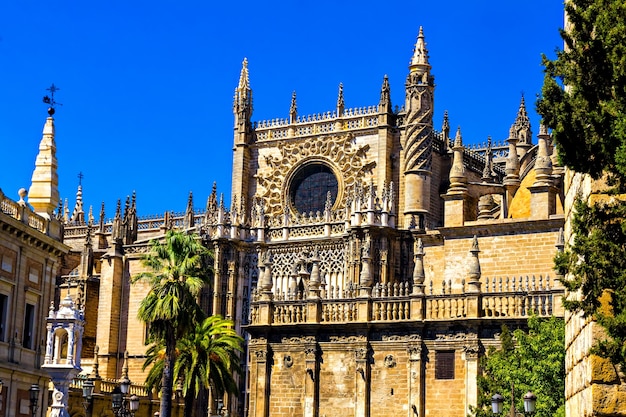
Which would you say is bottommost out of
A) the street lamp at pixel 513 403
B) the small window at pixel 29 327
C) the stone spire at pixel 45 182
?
the street lamp at pixel 513 403

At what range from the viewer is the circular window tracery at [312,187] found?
53906 mm

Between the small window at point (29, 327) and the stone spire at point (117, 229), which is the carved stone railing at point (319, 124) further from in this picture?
the small window at point (29, 327)

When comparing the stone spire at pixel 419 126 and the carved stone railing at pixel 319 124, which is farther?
the carved stone railing at pixel 319 124

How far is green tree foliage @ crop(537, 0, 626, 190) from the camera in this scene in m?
13.5

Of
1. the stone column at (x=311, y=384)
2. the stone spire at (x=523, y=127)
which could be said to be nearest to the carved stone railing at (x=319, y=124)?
the stone spire at (x=523, y=127)

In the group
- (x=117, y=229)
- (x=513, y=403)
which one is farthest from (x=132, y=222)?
(x=513, y=403)

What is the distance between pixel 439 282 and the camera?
139 ft

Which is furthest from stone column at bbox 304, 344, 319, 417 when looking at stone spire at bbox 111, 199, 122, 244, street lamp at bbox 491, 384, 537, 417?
stone spire at bbox 111, 199, 122, 244

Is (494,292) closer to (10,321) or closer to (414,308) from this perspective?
(414,308)

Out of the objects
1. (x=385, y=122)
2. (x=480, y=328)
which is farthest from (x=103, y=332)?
(x=480, y=328)

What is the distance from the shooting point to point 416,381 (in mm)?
37812

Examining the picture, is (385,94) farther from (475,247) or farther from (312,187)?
(475,247)

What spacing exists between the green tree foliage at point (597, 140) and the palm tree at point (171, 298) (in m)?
23.7

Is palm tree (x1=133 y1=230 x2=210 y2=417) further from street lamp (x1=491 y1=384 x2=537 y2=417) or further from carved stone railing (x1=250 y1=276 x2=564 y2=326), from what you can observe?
street lamp (x1=491 y1=384 x2=537 y2=417)
